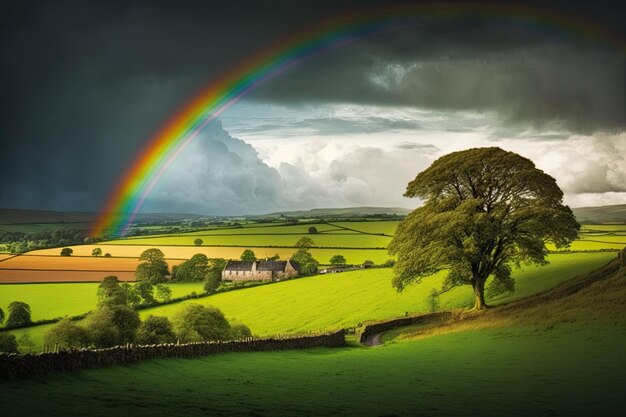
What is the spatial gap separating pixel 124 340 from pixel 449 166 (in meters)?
31.9

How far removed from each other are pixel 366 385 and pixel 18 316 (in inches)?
2571

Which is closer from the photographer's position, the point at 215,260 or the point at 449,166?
the point at 449,166

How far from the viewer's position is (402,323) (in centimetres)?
5362

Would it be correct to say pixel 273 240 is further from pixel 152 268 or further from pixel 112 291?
pixel 112 291

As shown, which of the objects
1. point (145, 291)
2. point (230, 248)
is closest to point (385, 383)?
point (145, 291)

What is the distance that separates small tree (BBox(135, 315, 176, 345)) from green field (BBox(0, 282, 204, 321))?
1449 inches

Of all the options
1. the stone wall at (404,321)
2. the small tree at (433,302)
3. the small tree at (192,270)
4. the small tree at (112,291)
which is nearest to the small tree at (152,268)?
the small tree at (192,270)

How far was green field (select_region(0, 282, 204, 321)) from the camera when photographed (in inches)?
3253

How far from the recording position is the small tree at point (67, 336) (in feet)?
151

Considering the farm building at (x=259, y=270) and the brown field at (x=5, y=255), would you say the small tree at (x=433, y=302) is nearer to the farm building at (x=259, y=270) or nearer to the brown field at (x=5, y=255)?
the farm building at (x=259, y=270)

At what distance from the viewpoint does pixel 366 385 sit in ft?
75.0

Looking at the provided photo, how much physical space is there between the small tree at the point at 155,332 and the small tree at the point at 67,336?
444cm

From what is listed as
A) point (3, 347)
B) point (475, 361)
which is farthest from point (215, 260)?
point (475, 361)

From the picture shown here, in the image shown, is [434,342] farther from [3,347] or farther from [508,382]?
[3,347]
